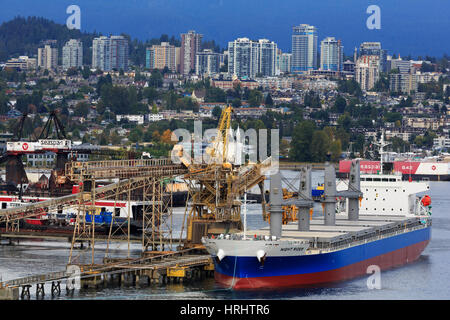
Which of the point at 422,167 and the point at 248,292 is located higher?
the point at 422,167

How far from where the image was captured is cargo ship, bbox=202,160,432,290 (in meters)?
46.2

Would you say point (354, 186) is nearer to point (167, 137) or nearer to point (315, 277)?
point (315, 277)

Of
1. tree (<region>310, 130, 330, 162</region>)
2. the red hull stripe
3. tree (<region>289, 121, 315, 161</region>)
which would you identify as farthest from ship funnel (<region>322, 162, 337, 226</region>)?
tree (<region>310, 130, 330, 162</region>)

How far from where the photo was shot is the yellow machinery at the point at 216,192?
5288cm

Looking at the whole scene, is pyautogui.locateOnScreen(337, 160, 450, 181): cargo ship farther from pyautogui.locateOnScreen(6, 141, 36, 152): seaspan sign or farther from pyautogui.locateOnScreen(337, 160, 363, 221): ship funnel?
pyautogui.locateOnScreen(337, 160, 363, 221): ship funnel

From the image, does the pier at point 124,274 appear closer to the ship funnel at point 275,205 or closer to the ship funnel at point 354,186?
the ship funnel at point 275,205

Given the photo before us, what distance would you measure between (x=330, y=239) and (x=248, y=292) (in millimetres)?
5504

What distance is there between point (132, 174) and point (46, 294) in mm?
8289

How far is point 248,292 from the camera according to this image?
4597 cm

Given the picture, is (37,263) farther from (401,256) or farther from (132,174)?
(401,256)

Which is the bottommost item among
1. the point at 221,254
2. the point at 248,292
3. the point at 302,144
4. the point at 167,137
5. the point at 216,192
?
the point at 248,292

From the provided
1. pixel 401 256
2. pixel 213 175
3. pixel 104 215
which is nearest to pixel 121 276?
pixel 213 175

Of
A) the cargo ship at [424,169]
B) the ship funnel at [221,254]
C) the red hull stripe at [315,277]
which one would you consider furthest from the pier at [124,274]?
the cargo ship at [424,169]

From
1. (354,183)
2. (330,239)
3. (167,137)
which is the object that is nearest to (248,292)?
(330,239)
